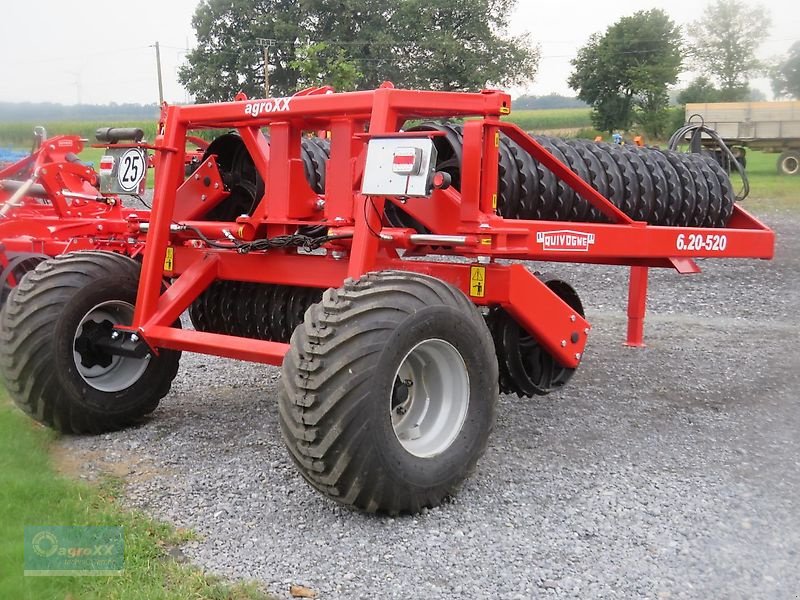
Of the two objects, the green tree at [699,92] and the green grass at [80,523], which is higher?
the green tree at [699,92]

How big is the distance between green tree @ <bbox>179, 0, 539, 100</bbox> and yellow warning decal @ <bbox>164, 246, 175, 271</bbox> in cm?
4228

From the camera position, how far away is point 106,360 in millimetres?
5004

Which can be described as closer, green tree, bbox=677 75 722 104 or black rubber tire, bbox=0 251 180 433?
black rubber tire, bbox=0 251 180 433

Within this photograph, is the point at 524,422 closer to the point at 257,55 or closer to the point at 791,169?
the point at 791,169

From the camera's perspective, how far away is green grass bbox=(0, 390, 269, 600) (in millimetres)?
3041

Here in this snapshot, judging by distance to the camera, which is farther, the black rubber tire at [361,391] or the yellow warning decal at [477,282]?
the yellow warning decal at [477,282]

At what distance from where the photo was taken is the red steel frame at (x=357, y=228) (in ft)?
13.8

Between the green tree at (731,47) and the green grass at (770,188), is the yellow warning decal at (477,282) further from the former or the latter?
the green tree at (731,47)

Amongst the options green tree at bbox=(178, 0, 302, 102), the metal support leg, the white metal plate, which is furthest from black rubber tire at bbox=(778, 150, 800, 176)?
the white metal plate

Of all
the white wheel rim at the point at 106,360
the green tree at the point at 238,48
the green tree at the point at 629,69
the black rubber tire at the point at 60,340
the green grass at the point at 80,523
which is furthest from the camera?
Result: the green tree at the point at 629,69

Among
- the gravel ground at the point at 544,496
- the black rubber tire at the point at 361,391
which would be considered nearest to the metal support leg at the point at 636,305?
the gravel ground at the point at 544,496

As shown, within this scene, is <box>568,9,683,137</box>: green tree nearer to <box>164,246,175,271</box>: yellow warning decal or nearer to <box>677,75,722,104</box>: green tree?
<box>677,75,722,104</box>: green tree

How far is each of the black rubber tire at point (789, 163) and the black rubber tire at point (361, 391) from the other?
1084 inches

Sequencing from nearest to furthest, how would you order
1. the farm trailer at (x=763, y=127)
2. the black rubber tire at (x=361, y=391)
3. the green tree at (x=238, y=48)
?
the black rubber tire at (x=361, y=391) → the farm trailer at (x=763, y=127) → the green tree at (x=238, y=48)
